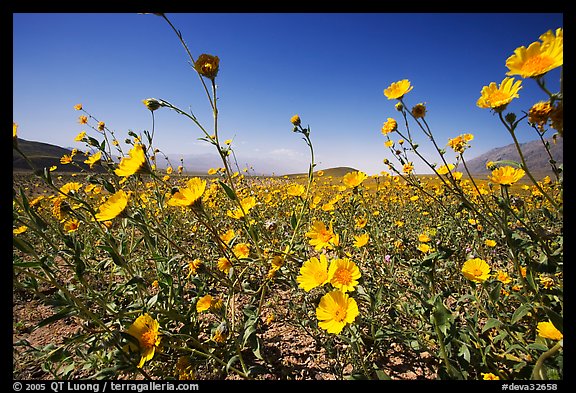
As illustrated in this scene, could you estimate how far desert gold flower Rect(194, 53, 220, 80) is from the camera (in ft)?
4.28

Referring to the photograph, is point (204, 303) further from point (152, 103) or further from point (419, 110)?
point (419, 110)

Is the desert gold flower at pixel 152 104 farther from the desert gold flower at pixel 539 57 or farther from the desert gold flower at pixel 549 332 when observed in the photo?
the desert gold flower at pixel 549 332

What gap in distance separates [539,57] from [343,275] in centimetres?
111

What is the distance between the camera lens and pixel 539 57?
91 cm

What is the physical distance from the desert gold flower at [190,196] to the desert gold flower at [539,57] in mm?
1493

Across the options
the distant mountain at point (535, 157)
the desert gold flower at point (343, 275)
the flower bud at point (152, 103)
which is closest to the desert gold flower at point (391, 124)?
the desert gold flower at point (343, 275)

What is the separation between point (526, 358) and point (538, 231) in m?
0.65

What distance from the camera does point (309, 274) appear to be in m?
1.26

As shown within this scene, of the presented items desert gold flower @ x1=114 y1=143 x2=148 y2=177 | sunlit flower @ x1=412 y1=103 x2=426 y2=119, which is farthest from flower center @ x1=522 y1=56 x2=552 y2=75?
desert gold flower @ x1=114 y1=143 x2=148 y2=177

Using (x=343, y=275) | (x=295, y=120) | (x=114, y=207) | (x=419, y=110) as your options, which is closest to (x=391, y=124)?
(x=419, y=110)

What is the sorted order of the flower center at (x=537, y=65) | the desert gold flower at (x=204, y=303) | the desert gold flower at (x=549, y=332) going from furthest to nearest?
the desert gold flower at (x=204, y=303), the desert gold flower at (x=549, y=332), the flower center at (x=537, y=65)

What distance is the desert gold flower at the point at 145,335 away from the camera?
3.82 ft
